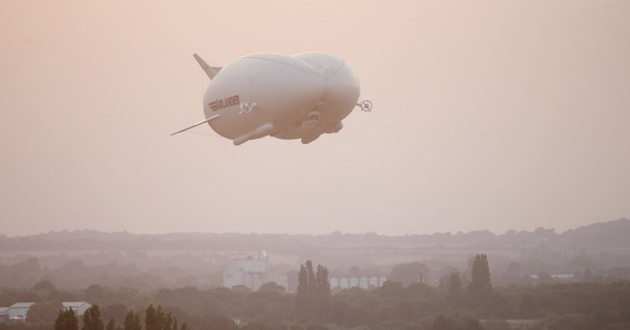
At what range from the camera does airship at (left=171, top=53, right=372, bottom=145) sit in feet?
136

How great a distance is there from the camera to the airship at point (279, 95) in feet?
136

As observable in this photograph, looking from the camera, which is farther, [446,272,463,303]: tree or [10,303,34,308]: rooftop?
[446,272,463,303]: tree

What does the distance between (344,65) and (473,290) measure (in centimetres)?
10014

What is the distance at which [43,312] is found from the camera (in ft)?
385

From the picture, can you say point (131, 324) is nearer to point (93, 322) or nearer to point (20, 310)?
point (93, 322)

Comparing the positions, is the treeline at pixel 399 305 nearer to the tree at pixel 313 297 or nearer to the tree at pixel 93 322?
the tree at pixel 313 297

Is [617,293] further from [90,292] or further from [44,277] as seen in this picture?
[44,277]

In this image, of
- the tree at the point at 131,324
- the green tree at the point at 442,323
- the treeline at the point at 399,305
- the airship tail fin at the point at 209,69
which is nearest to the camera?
the airship tail fin at the point at 209,69

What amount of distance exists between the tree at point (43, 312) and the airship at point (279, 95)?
7028 centimetres

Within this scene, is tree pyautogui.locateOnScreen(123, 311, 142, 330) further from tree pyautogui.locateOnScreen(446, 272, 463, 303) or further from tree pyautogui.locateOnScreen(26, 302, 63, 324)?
tree pyautogui.locateOnScreen(446, 272, 463, 303)

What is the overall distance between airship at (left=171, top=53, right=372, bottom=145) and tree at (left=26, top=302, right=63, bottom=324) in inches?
2767

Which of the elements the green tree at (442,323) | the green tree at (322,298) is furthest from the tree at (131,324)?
the green tree at (322,298)

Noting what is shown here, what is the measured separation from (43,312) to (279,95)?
8055 centimetres

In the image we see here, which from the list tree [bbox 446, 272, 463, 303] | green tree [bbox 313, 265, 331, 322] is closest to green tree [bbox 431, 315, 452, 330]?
green tree [bbox 313, 265, 331, 322]
